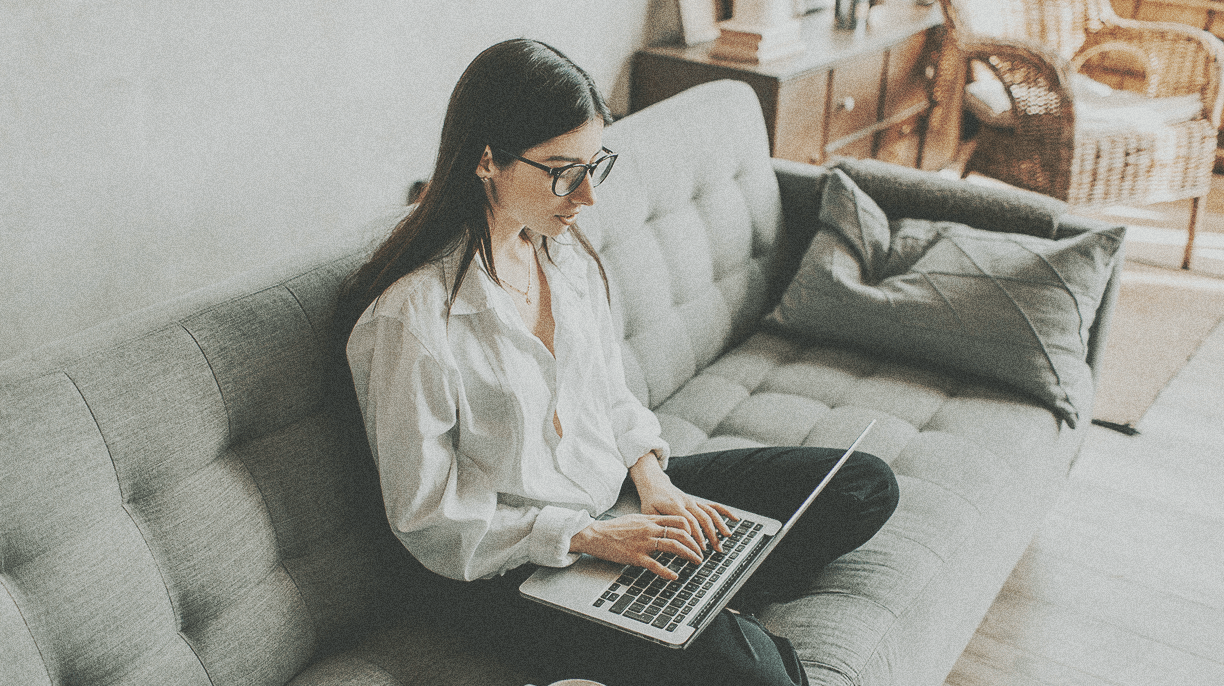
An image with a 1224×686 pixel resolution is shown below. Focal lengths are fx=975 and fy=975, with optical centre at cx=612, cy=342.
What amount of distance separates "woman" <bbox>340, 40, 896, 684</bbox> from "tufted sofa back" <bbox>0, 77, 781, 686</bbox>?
106 mm

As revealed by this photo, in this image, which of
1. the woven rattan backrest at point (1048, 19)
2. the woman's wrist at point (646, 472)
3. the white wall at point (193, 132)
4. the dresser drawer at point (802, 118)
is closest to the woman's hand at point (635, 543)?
the woman's wrist at point (646, 472)

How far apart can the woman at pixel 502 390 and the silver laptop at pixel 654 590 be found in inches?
0.9

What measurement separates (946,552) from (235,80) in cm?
140

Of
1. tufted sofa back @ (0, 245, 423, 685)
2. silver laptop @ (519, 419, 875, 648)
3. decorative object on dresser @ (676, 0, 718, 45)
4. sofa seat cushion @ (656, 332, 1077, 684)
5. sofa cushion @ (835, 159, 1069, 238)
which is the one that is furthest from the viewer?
decorative object on dresser @ (676, 0, 718, 45)

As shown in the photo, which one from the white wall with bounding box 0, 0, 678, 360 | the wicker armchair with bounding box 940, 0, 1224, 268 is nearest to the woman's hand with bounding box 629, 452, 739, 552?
the white wall with bounding box 0, 0, 678, 360

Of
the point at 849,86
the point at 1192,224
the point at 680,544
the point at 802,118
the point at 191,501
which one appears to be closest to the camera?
the point at 191,501

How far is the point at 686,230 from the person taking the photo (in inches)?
75.7

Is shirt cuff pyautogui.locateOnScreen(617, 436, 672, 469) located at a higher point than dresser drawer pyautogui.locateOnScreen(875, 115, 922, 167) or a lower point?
higher

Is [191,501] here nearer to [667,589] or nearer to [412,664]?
[412,664]

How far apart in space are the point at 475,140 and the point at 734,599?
2.39 ft

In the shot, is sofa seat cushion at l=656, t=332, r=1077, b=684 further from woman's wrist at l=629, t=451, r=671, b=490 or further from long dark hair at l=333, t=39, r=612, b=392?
long dark hair at l=333, t=39, r=612, b=392

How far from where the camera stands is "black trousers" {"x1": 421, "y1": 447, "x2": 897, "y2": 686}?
113 cm

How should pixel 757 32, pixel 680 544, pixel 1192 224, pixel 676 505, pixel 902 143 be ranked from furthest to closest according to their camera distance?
pixel 902 143 < pixel 1192 224 < pixel 757 32 < pixel 676 505 < pixel 680 544

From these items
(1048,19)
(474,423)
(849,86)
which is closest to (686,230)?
(474,423)
